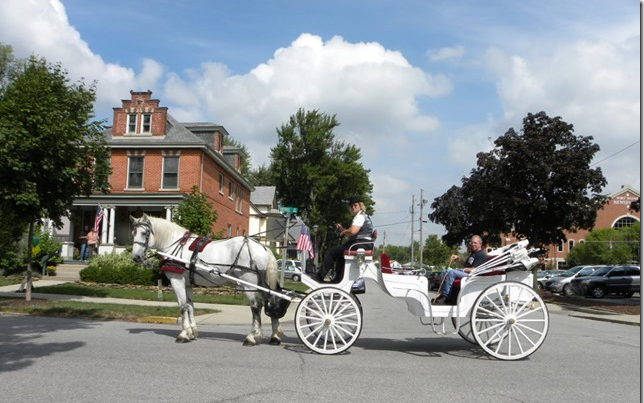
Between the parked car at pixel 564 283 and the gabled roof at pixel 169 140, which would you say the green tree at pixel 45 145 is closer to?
the gabled roof at pixel 169 140

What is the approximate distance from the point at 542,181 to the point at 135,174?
23.0m

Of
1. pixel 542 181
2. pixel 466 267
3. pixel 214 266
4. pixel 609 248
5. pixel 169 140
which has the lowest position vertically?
pixel 214 266

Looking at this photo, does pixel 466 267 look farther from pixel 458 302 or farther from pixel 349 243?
pixel 349 243

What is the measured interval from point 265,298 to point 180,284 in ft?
4.86

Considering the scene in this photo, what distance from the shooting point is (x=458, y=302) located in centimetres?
857

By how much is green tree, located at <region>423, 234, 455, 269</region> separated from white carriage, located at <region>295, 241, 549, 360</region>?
7377 centimetres

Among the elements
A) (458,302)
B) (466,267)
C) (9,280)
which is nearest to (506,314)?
(458,302)

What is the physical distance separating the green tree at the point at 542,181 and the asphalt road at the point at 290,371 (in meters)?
19.8

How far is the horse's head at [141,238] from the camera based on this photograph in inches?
386

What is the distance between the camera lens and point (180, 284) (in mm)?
9633

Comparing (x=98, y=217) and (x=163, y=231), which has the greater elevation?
(x=98, y=217)

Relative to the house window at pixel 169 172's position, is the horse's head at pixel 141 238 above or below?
below

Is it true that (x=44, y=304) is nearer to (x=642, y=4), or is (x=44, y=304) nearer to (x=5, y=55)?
(x=642, y=4)

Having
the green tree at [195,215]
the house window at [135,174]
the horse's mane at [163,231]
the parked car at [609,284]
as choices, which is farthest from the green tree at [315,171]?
the horse's mane at [163,231]
